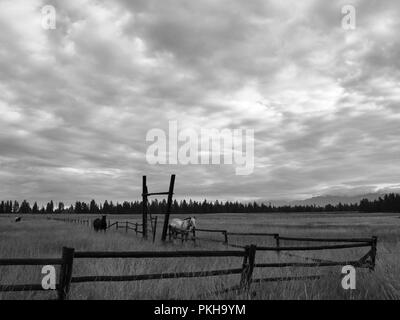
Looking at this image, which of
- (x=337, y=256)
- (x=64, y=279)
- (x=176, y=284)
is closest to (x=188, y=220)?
(x=337, y=256)

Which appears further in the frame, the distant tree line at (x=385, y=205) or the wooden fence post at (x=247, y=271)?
the distant tree line at (x=385, y=205)

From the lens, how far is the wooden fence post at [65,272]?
6500mm

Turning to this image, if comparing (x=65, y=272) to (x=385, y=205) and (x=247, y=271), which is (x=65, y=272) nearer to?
(x=247, y=271)

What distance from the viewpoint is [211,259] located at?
43.3ft

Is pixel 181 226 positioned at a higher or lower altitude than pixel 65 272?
lower

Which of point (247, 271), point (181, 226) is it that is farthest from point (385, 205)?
point (247, 271)

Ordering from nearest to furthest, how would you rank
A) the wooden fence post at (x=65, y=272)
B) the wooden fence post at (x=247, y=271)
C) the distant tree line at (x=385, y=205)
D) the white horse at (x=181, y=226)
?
1. the wooden fence post at (x=65, y=272)
2. the wooden fence post at (x=247, y=271)
3. the white horse at (x=181, y=226)
4. the distant tree line at (x=385, y=205)

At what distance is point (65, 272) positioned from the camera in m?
6.54

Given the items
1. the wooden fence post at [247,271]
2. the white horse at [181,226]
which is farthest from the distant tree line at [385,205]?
the wooden fence post at [247,271]

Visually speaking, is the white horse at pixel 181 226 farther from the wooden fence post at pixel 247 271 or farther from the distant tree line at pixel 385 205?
the distant tree line at pixel 385 205

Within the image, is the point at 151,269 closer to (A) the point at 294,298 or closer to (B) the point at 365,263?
(A) the point at 294,298
